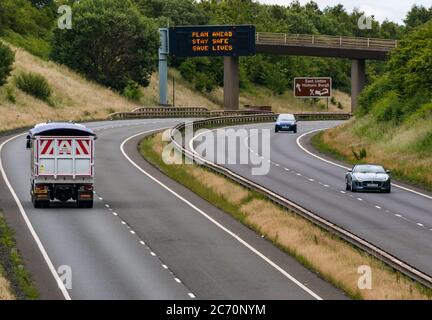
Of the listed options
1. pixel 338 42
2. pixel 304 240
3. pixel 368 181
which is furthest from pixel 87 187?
pixel 338 42

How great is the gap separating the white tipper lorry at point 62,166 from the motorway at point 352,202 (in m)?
8.98


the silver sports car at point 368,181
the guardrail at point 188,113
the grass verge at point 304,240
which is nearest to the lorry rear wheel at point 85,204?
the grass verge at point 304,240

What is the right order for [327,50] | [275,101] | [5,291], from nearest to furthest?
1. [5,291]
2. [327,50]
3. [275,101]

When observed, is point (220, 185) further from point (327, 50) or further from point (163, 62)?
point (163, 62)

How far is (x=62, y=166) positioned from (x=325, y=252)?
45.5ft

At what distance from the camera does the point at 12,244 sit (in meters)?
40.1

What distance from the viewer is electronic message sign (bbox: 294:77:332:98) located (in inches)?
5556

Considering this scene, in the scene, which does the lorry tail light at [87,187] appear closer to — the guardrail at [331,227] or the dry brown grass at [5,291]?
the guardrail at [331,227]

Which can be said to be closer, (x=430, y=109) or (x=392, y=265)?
(x=392, y=265)

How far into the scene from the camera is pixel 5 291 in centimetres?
3152
